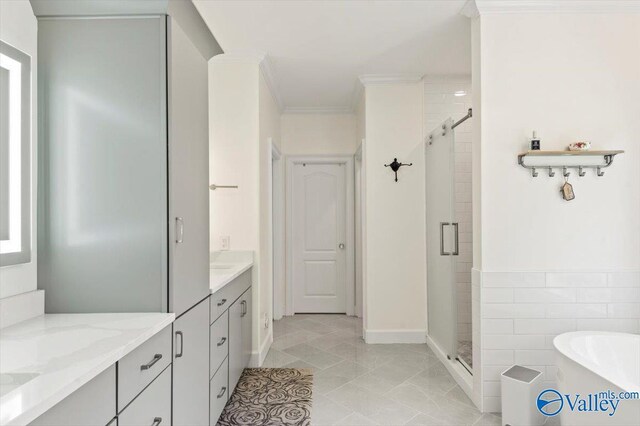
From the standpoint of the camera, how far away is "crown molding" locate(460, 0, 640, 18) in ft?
7.77

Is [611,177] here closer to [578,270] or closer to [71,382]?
[578,270]

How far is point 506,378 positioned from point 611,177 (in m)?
1.44

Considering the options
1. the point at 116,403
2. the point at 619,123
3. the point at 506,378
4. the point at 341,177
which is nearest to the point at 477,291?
the point at 506,378

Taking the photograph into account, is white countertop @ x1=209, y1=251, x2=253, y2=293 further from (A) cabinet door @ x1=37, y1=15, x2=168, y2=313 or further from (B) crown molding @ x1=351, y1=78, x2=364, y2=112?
(B) crown molding @ x1=351, y1=78, x2=364, y2=112

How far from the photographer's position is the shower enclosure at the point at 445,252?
121 inches

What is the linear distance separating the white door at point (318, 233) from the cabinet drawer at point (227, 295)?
73.4 inches

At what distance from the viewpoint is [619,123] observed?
2.41 meters

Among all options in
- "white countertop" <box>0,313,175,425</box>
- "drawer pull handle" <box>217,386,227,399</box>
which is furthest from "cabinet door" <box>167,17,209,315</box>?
"drawer pull handle" <box>217,386,227,399</box>

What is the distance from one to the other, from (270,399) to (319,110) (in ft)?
11.2

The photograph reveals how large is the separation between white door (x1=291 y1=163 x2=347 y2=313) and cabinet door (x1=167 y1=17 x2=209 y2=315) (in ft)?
9.63

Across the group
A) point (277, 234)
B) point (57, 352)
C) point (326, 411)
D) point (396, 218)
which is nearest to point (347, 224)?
point (277, 234)

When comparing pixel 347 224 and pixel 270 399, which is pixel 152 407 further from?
pixel 347 224

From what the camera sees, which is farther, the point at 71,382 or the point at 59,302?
the point at 59,302

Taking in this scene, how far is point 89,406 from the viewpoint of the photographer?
39.4 inches
